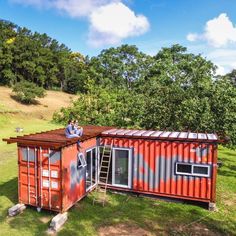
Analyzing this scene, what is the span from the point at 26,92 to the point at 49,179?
43.1m

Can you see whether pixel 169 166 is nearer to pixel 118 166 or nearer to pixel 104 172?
pixel 118 166

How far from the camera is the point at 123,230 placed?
1083 centimetres

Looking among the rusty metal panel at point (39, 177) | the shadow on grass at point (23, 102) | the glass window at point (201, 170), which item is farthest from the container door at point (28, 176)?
the shadow on grass at point (23, 102)

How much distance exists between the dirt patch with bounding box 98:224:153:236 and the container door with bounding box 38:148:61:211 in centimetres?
229

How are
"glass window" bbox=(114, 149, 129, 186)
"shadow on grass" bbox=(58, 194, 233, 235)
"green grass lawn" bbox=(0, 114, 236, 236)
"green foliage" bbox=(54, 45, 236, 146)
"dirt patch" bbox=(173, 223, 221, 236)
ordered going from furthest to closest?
"green foliage" bbox=(54, 45, 236, 146) < "glass window" bbox=(114, 149, 129, 186) < "shadow on grass" bbox=(58, 194, 233, 235) < "green grass lawn" bbox=(0, 114, 236, 236) < "dirt patch" bbox=(173, 223, 221, 236)

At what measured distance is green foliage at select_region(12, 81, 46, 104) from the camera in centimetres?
5184

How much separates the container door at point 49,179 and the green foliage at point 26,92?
42388mm

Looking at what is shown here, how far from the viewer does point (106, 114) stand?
2798cm

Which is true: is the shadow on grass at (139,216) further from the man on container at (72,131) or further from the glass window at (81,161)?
the man on container at (72,131)

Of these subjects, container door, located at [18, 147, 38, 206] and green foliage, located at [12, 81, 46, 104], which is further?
green foliage, located at [12, 81, 46, 104]

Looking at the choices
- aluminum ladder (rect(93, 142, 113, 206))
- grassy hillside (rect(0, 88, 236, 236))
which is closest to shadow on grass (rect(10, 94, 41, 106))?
grassy hillside (rect(0, 88, 236, 236))

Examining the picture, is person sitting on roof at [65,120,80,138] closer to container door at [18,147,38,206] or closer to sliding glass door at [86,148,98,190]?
sliding glass door at [86,148,98,190]

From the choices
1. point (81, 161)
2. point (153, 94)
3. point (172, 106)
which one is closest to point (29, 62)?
point (153, 94)

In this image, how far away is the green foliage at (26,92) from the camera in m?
51.8
